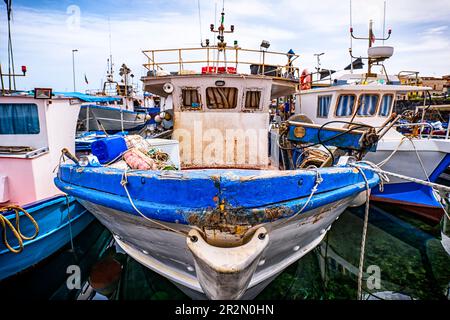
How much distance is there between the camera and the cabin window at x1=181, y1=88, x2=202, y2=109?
641 centimetres

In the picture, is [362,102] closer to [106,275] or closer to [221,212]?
[221,212]

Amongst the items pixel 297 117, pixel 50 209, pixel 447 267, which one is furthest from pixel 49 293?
pixel 447 267

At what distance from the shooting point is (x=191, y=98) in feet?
21.3

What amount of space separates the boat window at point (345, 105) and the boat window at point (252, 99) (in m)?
3.98

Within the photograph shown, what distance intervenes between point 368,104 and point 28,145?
31.1 ft

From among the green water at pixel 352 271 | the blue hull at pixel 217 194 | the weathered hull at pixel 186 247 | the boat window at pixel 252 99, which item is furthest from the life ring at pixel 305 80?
the blue hull at pixel 217 194

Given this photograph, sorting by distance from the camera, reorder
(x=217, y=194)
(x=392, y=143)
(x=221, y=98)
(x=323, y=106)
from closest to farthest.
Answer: (x=217, y=194)
(x=221, y=98)
(x=392, y=143)
(x=323, y=106)

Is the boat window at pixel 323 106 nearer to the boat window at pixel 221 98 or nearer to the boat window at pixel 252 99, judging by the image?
the boat window at pixel 252 99

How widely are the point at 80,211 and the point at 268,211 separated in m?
5.28

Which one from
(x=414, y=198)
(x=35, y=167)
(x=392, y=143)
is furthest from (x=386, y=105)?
Answer: (x=35, y=167)

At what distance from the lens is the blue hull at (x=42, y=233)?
4863 millimetres

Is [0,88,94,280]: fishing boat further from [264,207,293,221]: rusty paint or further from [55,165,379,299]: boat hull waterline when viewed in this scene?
[264,207,293,221]: rusty paint

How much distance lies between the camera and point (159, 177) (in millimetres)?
3008
